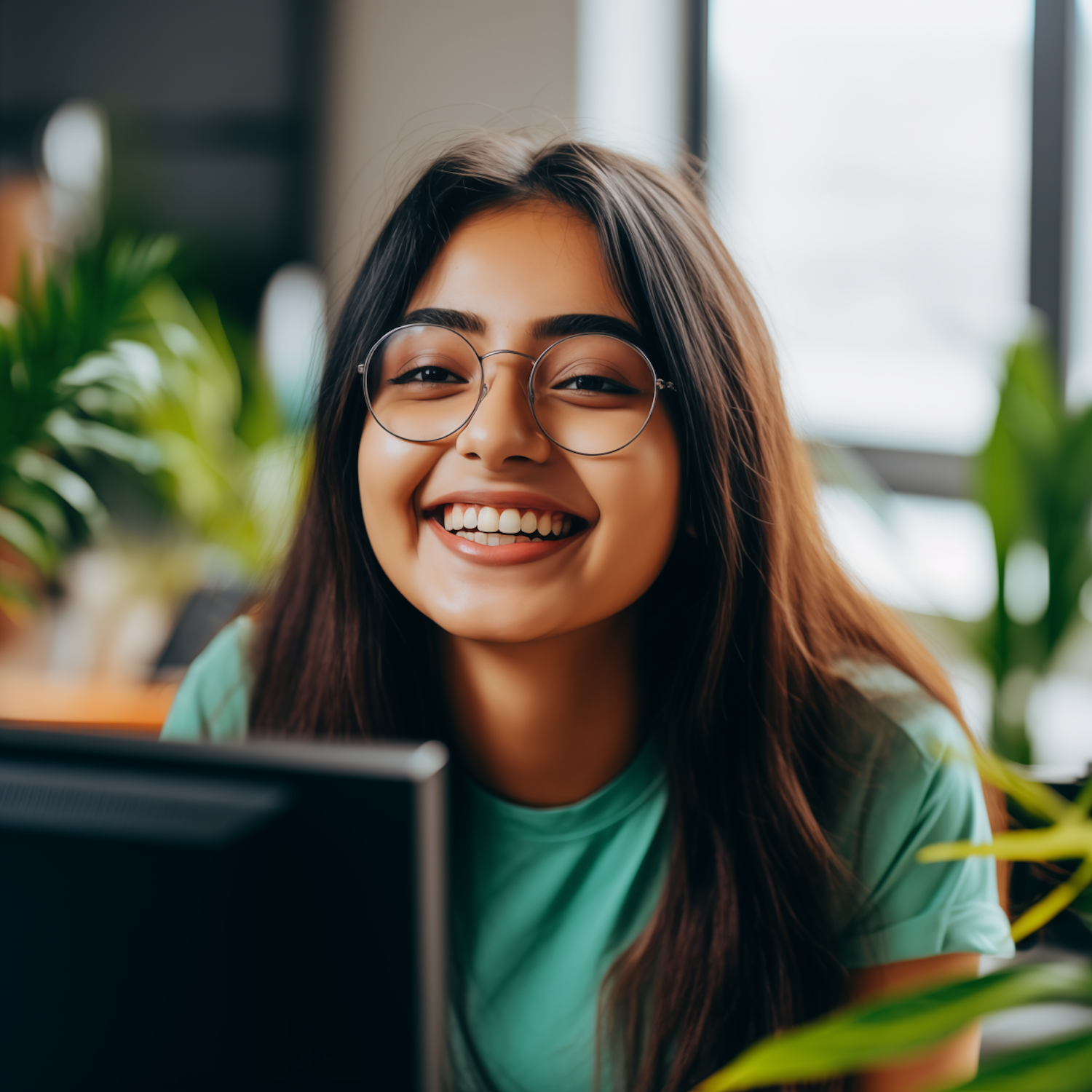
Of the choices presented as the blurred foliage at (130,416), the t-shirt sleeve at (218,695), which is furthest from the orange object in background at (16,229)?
the t-shirt sleeve at (218,695)

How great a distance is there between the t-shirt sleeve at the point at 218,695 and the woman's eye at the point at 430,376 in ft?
1.36

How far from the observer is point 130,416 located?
8.75ft

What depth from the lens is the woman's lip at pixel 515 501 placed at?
877 millimetres

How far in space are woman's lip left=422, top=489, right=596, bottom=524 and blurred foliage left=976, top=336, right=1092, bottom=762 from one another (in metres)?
1.10

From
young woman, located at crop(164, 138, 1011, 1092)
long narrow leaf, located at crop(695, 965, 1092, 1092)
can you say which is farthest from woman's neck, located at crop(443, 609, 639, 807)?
long narrow leaf, located at crop(695, 965, 1092, 1092)

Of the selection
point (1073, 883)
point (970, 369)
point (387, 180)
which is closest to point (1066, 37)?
point (970, 369)

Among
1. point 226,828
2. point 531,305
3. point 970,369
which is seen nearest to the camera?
point 226,828

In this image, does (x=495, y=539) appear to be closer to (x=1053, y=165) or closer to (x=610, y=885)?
(x=610, y=885)

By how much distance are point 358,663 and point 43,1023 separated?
0.59 meters

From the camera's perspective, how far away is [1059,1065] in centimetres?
35

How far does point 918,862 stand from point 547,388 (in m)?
0.50

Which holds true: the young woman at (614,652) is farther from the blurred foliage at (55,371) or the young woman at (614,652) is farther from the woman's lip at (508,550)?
the blurred foliage at (55,371)

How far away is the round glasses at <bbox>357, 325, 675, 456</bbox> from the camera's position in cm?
89

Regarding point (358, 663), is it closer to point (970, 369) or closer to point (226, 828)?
point (226, 828)
